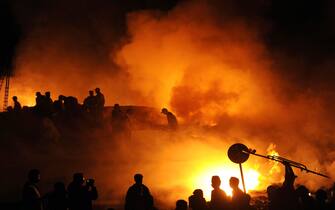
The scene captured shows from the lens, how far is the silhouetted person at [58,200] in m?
7.60

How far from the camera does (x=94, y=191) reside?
7.86m

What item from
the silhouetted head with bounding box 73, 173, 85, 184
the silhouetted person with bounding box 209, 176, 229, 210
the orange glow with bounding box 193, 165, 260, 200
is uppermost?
the orange glow with bounding box 193, 165, 260, 200

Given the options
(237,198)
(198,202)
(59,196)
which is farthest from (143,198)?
(237,198)

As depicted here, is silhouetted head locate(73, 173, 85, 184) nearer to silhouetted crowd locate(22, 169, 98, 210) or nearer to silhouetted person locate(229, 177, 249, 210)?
silhouetted crowd locate(22, 169, 98, 210)

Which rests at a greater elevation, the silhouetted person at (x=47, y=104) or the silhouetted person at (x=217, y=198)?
the silhouetted person at (x=47, y=104)

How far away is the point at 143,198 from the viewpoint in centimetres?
788

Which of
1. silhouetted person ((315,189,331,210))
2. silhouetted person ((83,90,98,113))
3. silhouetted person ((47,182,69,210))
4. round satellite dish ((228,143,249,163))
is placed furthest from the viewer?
silhouetted person ((83,90,98,113))

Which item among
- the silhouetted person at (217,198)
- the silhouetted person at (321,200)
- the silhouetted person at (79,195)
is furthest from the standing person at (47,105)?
the silhouetted person at (321,200)

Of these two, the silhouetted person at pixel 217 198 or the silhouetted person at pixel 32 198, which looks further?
the silhouetted person at pixel 217 198

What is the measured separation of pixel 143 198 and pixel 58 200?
1.65 meters

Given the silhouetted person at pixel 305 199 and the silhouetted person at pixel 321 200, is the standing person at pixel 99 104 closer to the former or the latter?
the silhouetted person at pixel 305 199

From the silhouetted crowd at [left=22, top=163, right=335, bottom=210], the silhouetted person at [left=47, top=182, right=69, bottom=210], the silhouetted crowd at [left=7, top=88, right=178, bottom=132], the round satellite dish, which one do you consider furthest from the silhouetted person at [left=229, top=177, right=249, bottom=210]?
the silhouetted crowd at [left=7, top=88, right=178, bottom=132]

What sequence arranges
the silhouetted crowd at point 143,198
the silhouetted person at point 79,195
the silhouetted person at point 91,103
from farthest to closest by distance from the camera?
1. the silhouetted person at point 91,103
2. the silhouetted person at point 79,195
3. the silhouetted crowd at point 143,198

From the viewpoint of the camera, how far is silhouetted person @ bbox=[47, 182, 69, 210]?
24.9ft
